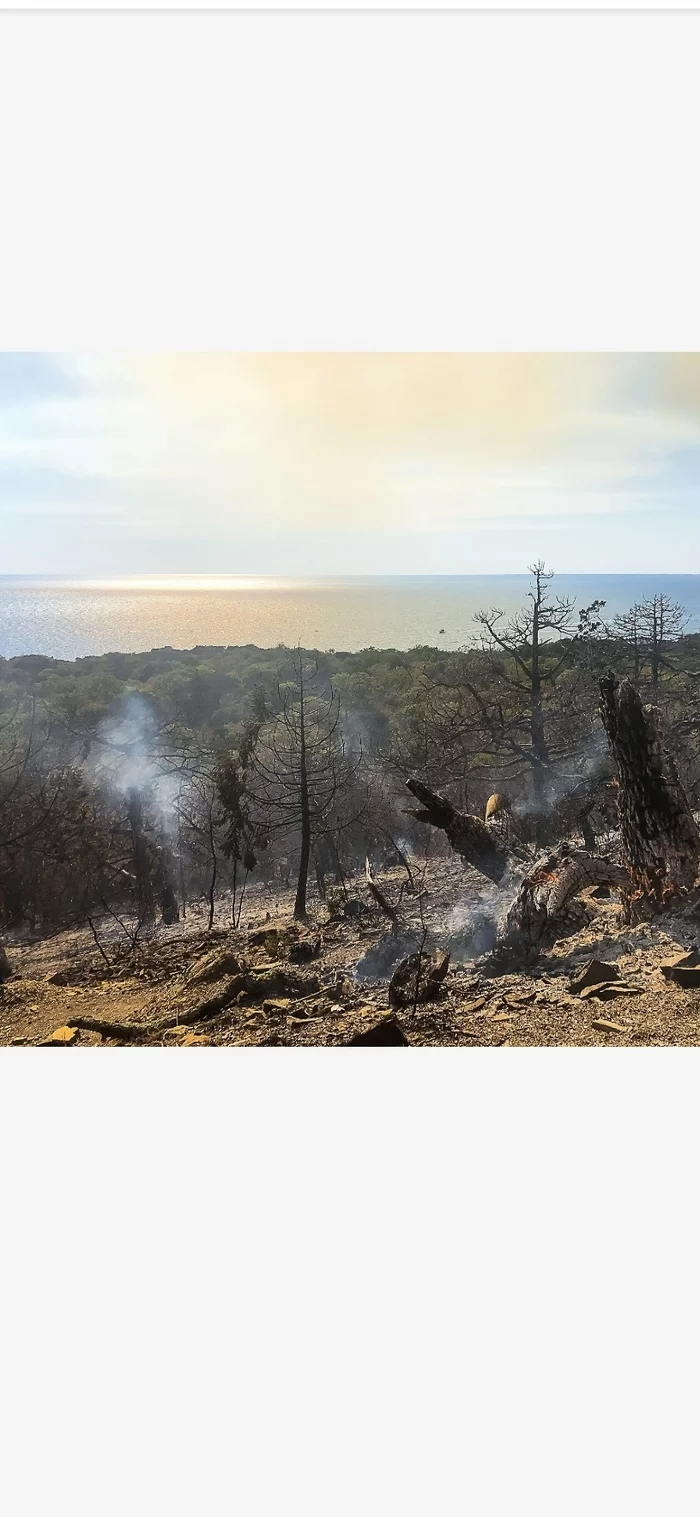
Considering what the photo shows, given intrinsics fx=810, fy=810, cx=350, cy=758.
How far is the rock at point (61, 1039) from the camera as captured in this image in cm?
444

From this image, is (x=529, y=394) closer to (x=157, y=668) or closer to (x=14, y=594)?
(x=157, y=668)

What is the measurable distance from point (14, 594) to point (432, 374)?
9.41 ft

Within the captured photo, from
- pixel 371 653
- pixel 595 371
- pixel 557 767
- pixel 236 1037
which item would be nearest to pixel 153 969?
pixel 236 1037

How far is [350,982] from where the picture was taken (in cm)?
467

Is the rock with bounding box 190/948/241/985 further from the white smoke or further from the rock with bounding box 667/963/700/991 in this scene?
the rock with bounding box 667/963/700/991

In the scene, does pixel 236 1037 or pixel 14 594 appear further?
pixel 14 594

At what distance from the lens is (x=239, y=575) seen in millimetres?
5160

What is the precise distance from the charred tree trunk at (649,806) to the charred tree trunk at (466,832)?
79cm

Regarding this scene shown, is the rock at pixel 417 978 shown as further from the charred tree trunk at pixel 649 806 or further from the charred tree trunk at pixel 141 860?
the charred tree trunk at pixel 141 860

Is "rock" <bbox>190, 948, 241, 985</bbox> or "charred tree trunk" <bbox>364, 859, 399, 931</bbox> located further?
"charred tree trunk" <bbox>364, 859, 399, 931</bbox>

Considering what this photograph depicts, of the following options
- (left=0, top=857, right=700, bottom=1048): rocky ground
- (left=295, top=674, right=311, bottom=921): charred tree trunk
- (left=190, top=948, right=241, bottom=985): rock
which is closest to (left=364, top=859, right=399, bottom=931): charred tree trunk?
(left=0, top=857, right=700, bottom=1048): rocky ground

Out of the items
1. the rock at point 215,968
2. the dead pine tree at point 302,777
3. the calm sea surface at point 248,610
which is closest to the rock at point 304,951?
the dead pine tree at point 302,777

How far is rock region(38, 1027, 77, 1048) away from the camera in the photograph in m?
4.44

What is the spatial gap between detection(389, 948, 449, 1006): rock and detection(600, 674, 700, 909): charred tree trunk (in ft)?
4.31
